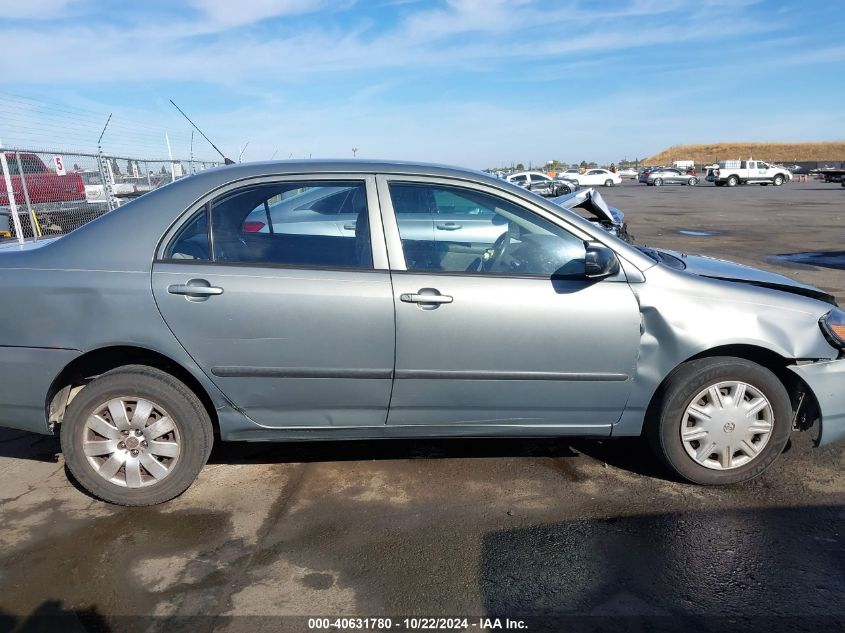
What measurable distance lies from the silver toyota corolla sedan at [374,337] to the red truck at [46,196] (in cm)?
671

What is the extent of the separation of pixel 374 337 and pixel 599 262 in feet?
3.69

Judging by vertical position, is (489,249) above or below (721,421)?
above

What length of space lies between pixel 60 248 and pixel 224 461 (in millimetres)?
1473

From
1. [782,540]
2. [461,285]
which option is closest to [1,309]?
[461,285]

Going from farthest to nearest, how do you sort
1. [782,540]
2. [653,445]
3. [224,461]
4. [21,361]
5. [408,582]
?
[224,461] → [653,445] → [21,361] → [782,540] → [408,582]

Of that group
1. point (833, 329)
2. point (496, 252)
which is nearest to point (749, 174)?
point (833, 329)

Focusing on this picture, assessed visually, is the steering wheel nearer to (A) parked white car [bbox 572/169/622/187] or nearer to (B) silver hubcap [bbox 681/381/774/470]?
(B) silver hubcap [bbox 681/381/774/470]

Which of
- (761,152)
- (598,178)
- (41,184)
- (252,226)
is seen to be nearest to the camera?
(252,226)

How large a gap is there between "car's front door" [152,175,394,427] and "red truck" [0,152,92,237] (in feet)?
22.7

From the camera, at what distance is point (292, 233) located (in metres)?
3.43

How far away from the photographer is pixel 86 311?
2988 millimetres

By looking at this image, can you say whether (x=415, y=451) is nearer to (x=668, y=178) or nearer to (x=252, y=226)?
(x=252, y=226)

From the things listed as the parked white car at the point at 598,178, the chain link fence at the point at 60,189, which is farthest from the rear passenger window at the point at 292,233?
the parked white car at the point at 598,178

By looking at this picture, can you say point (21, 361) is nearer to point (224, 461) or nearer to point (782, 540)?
point (224, 461)
